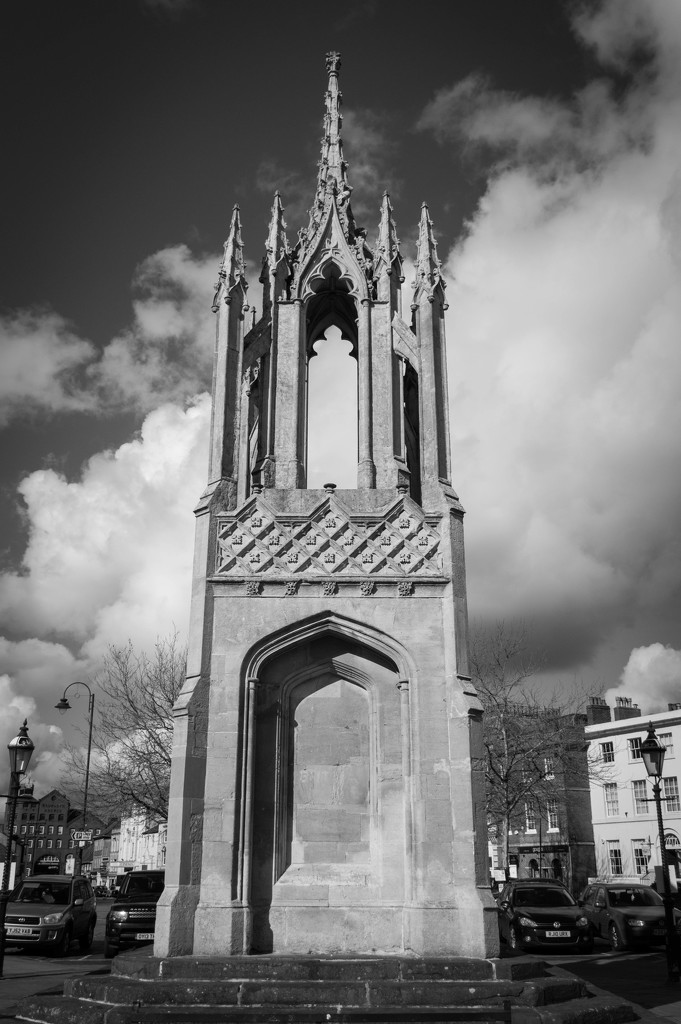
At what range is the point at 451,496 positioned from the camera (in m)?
13.9

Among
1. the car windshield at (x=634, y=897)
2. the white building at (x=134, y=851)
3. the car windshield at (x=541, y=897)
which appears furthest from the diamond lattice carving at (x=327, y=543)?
the white building at (x=134, y=851)

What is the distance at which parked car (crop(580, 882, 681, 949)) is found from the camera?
21984mm

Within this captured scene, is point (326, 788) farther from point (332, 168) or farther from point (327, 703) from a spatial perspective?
point (332, 168)

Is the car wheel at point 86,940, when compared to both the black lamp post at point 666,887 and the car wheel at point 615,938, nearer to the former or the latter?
the car wheel at point 615,938

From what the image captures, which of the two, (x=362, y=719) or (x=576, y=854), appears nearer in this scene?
(x=362, y=719)

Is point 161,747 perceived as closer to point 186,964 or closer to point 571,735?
point 571,735

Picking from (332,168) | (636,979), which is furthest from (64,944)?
(332,168)

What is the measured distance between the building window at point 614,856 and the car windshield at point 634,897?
91.9ft

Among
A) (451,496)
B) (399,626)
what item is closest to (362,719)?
(399,626)

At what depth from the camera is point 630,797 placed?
49375mm

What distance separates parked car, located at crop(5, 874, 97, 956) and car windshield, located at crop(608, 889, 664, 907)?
13917mm

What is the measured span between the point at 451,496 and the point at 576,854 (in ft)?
148

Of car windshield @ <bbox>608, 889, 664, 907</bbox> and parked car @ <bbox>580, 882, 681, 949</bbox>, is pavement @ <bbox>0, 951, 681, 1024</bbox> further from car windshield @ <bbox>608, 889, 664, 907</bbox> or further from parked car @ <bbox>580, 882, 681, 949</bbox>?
car windshield @ <bbox>608, 889, 664, 907</bbox>

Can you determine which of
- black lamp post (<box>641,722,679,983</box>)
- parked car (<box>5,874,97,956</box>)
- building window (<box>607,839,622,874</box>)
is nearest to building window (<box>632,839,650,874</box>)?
building window (<box>607,839,622,874</box>)
